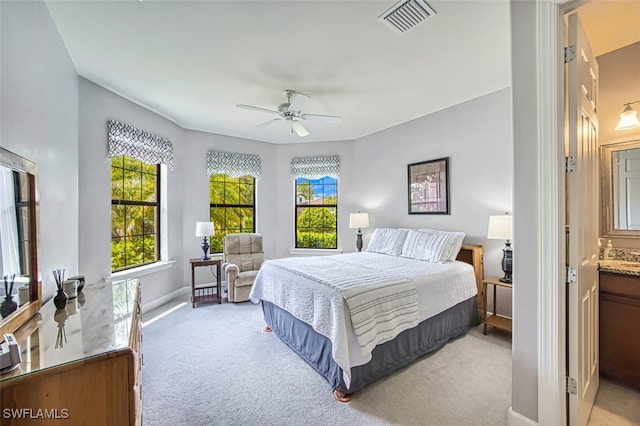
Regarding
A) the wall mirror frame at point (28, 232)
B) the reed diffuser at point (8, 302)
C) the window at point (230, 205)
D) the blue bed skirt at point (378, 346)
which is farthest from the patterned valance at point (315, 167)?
the reed diffuser at point (8, 302)

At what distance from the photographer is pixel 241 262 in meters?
4.50

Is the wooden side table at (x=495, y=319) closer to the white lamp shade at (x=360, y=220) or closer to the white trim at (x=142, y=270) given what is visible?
the white lamp shade at (x=360, y=220)

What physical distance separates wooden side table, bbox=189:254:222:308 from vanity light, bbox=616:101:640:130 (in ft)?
15.4

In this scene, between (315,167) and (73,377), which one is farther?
(315,167)

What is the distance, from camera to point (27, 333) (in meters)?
1.28

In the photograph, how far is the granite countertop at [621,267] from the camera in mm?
1962

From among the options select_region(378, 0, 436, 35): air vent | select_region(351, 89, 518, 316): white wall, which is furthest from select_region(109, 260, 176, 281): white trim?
select_region(378, 0, 436, 35): air vent

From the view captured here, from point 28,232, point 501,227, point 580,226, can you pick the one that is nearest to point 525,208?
point 580,226

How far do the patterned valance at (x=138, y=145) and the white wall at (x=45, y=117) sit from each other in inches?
20.7

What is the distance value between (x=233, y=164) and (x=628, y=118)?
495 cm

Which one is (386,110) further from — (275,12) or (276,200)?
(276,200)

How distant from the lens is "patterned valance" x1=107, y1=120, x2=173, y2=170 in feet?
10.8

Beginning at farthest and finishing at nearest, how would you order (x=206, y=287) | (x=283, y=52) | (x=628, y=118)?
(x=206, y=287), (x=283, y=52), (x=628, y=118)

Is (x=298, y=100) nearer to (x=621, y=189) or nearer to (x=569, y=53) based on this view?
(x=569, y=53)
